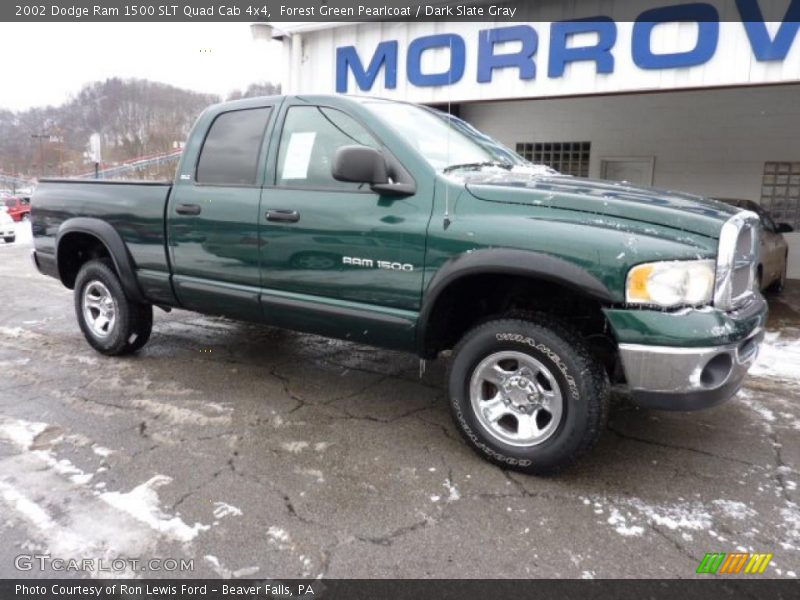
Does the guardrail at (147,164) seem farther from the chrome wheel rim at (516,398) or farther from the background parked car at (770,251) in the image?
the background parked car at (770,251)

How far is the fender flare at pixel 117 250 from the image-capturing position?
4.84 m

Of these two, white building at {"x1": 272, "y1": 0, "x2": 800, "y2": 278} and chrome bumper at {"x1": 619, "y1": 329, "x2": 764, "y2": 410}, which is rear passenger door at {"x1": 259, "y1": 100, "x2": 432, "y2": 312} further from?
white building at {"x1": 272, "y1": 0, "x2": 800, "y2": 278}

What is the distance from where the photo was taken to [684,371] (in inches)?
110

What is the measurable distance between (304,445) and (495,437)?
112 cm

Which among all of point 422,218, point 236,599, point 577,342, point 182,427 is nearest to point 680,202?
point 577,342

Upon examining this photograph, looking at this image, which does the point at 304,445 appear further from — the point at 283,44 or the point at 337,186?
the point at 283,44

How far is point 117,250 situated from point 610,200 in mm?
3690

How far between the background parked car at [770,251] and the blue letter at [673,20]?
1890mm

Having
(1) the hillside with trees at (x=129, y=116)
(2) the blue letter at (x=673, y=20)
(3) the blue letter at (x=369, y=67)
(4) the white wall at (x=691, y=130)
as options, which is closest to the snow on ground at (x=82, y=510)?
(1) the hillside with trees at (x=129, y=116)

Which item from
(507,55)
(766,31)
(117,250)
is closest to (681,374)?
(117,250)

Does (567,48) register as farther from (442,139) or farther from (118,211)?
(118,211)

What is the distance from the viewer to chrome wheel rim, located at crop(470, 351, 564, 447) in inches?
124

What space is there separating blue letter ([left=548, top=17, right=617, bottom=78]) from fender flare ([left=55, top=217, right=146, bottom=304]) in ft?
19.8

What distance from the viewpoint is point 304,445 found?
3.62 meters
